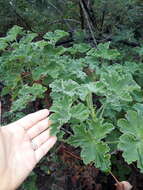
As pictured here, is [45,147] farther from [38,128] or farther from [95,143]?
[95,143]

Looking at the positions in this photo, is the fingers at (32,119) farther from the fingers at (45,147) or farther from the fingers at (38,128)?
the fingers at (45,147)

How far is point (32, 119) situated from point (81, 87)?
1.46ft

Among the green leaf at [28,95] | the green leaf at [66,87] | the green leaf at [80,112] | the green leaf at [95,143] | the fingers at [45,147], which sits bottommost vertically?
the fingers at [45,147]

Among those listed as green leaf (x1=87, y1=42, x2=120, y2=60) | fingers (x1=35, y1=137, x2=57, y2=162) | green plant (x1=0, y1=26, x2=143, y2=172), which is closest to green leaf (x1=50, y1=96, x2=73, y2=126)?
green plant (x1=0, y1=26, x2=143, y2=172)

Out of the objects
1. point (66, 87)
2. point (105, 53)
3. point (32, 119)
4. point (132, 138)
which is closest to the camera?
point (132, 138)

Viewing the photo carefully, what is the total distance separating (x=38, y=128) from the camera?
1.88 m

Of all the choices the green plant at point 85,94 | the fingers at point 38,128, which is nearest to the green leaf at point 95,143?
the green plant at point 85,94

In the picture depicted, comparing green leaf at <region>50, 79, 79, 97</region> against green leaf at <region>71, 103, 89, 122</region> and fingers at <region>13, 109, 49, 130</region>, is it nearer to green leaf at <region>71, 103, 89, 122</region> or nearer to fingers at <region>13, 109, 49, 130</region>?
green leaf at <region>71, 103, 89, 122</region>

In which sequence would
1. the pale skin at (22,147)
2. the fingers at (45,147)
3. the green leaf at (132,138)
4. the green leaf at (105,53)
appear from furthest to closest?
the green leaf at (105,53)
the fingers at (45,147)
the pale skin at (22,147)
the green leaf at (132,138)

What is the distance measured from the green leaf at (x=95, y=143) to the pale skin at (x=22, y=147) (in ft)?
0.88

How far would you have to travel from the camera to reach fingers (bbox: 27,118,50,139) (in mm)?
1874

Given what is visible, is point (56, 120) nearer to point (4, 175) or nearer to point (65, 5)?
point (4, 175)

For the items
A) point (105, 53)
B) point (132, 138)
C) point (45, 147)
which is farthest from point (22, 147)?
point (105, 53)

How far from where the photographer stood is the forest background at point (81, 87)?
162cm
